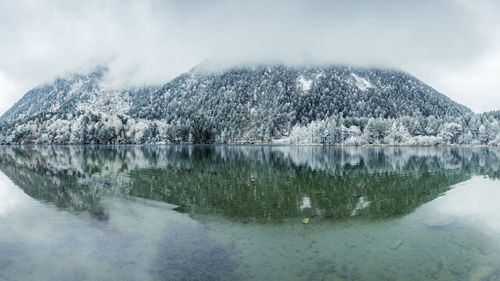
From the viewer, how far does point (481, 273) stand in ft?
46.8

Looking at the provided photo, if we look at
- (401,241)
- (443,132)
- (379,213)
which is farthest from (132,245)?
(443,132)

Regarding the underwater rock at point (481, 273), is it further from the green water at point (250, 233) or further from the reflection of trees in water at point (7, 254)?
the reflection of trees in water at point (7, 254)

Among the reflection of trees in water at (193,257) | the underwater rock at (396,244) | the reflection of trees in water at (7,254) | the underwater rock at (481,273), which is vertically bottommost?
the underwater rock at (481,273)

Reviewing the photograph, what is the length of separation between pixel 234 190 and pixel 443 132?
206653mm

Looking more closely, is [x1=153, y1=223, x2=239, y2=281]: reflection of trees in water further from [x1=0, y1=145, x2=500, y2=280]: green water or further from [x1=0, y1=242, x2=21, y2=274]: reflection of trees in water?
[x1=0, y1=242, x2=21, y2=274]: reflection of trees in water

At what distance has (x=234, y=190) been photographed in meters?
35.8

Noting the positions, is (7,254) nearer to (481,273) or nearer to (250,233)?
(250,233)

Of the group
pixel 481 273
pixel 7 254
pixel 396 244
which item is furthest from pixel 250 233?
pixel 7 254

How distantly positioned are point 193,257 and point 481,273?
1482 cm

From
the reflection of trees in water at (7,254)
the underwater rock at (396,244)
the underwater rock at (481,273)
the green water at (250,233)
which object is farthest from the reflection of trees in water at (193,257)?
the underwater rock at (481,273)

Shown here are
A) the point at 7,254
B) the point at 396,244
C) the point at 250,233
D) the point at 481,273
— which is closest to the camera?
the point at 481,273

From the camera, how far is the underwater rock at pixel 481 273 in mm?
13758

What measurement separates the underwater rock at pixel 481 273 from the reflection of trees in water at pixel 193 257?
11620 mm

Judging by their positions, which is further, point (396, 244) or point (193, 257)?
point (396, 244)
